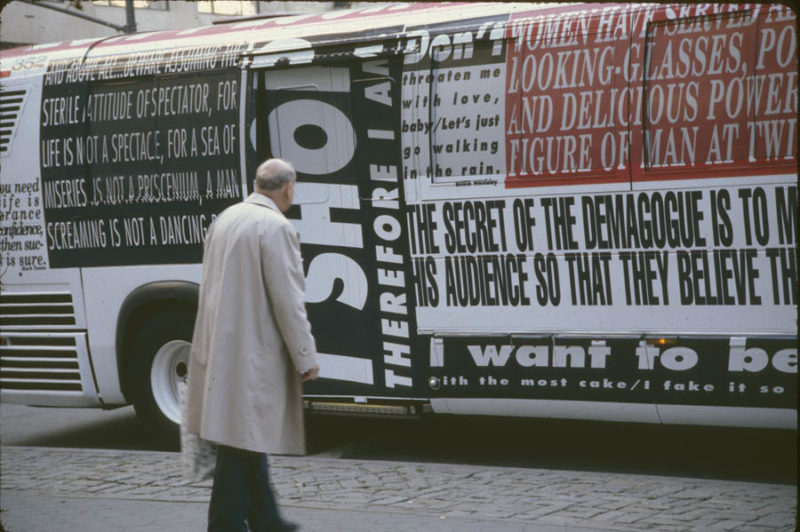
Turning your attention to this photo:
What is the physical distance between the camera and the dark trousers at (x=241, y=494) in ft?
17.3

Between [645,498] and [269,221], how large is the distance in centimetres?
266

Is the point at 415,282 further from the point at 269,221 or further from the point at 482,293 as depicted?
the point at 269,221

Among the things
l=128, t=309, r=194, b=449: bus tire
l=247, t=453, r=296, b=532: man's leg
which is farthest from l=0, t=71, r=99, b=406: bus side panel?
l=247, t=453, r=296, b=532: man's leg

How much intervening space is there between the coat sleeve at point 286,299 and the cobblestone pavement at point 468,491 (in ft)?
4.51

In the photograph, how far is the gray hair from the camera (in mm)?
5414

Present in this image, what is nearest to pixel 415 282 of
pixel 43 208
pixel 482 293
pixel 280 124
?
Answer: pixel 482 293

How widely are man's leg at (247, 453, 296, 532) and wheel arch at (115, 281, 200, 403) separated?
3097 millimetres

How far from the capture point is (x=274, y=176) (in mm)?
5418

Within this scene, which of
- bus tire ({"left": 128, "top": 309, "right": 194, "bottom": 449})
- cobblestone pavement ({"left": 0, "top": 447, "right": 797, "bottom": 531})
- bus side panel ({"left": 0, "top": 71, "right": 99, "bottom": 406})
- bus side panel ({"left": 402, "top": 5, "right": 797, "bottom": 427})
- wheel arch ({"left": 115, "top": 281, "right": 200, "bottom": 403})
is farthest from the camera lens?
bus side panel ({"left": 0, "top": 71, "right": 99, "bottom": 406})

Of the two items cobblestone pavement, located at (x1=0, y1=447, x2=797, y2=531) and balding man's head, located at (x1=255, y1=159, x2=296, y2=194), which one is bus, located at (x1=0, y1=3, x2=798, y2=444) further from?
balding man's head, located at (x1=255, y1=159, x2=296, y2=194)

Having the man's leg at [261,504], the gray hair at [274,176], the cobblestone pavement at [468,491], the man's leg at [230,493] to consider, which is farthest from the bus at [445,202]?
the man's leg at [230,493]

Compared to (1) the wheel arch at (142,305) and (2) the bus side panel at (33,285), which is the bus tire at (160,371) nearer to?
(1) the wheel arch at (142,305)

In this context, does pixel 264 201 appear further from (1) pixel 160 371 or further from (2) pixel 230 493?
(1) pixel 160 371

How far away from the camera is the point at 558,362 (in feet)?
23.4
